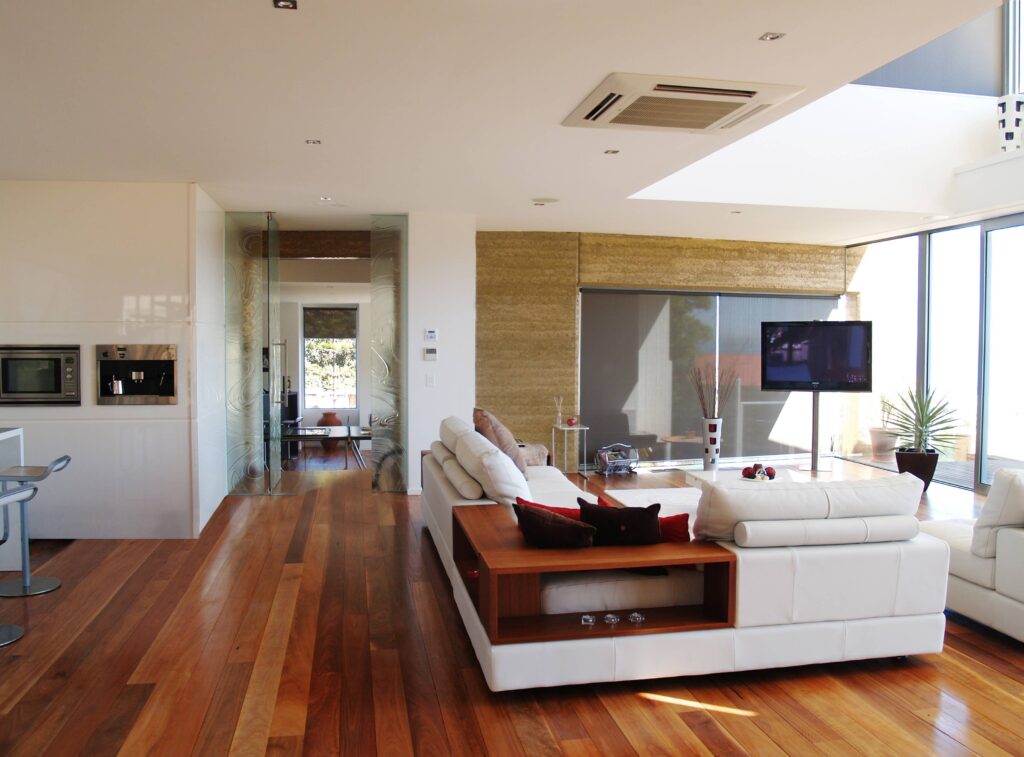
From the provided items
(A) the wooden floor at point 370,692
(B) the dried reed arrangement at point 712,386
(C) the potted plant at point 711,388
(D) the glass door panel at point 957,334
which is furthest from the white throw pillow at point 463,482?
(D) the glass door panel at point 957,334

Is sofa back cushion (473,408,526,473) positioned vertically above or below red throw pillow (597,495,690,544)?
above

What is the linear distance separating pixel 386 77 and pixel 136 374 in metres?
3.25

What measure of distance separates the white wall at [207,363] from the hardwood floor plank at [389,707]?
106 inches

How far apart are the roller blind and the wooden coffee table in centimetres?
945

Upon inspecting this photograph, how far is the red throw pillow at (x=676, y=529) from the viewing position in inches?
132

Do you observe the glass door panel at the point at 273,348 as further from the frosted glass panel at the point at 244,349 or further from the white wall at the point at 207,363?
the white wall at the point at 207,363

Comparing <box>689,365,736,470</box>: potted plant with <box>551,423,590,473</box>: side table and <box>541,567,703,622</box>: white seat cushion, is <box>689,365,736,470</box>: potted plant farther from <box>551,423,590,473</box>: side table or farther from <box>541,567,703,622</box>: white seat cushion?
<box>541,567,703,622</box>: white seat cushion

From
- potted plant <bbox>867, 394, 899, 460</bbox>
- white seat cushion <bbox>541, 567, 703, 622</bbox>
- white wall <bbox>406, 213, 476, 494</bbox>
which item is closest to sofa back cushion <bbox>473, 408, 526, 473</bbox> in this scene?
white wall <bbox>406, 213, 476, 494</bbox>

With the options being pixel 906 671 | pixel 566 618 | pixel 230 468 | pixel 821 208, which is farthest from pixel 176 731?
pixel 821 208

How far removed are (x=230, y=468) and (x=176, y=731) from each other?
4.12 metres

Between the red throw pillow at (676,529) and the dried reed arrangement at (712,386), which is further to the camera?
the dried reed arrangement at (712,386)

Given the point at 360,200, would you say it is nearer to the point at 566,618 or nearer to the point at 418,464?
the point at 418,464

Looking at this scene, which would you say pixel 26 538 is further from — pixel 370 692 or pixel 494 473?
pixel 494 473

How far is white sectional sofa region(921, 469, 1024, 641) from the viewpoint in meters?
3.49
